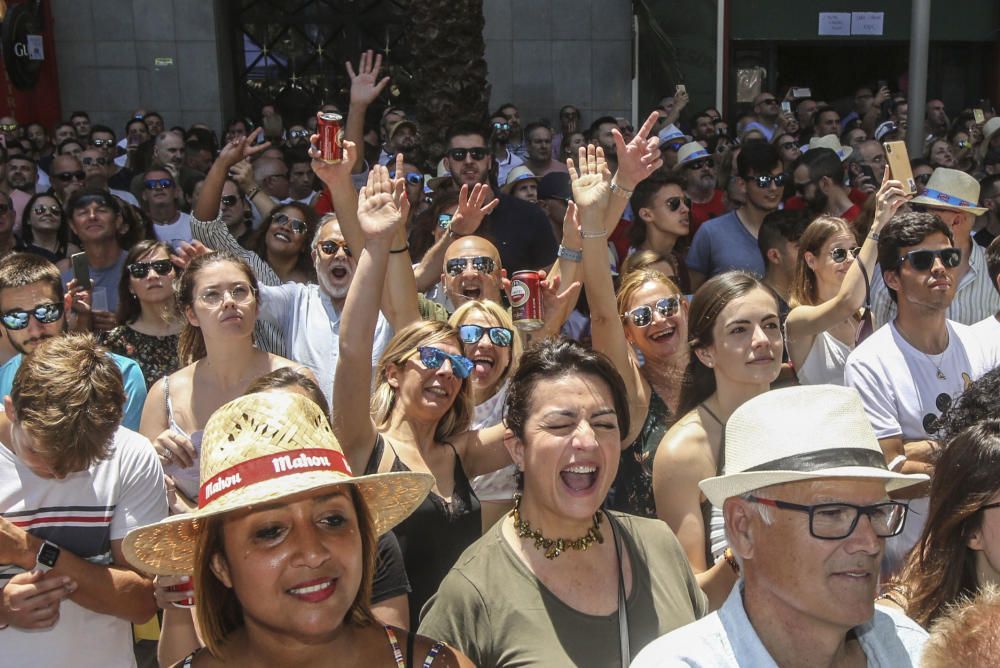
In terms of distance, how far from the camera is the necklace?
2727mm

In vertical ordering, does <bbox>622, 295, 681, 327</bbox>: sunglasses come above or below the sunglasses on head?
below

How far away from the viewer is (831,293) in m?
5.17

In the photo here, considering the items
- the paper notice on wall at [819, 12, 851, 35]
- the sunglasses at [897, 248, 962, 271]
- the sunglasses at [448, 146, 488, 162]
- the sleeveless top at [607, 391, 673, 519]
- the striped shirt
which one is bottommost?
the sleeveless top at [607, 391, 673, 519]

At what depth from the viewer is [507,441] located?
292cm

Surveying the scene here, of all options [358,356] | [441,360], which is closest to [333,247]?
[441,360]

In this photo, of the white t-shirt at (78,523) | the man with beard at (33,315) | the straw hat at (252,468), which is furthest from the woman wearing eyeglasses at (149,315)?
the straw hat at (252,468)

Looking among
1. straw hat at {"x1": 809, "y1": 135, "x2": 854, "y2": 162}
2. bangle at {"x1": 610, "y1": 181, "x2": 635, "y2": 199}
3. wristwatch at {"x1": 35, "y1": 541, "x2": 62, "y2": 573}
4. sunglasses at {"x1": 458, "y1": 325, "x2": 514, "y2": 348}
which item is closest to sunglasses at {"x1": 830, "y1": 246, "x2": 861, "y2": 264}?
bangle at {"x1": 610, "y1": 181, "x2": 635, "y2": 199}

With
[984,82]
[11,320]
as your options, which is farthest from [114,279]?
[984,82]

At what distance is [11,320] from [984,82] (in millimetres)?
16347

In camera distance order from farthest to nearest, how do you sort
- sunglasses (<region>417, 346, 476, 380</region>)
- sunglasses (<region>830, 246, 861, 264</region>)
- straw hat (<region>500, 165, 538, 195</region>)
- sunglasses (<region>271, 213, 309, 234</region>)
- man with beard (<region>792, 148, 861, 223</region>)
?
straw hat (<region>500, 165, 538, 195</region>) → man with beard (<region>792, 148, 861, 223</region>) → sunglasses (<region>271, 213, 309, 234</region>) → sunglasses (<region>830, 246, 861, 264</region>) → sunglasses (<region>417, 346, 476, 380</region>)

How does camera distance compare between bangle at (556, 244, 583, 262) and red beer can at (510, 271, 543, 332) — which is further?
bangle at (556, 244, 583, 262)

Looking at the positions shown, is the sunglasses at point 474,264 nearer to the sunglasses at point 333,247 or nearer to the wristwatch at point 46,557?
the sunglasses at point 333,247

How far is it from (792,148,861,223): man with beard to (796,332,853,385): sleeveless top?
280 centimetres

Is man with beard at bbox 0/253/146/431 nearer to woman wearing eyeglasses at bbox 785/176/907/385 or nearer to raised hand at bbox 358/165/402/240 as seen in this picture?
raised hand at bbox 358/165/402/240
